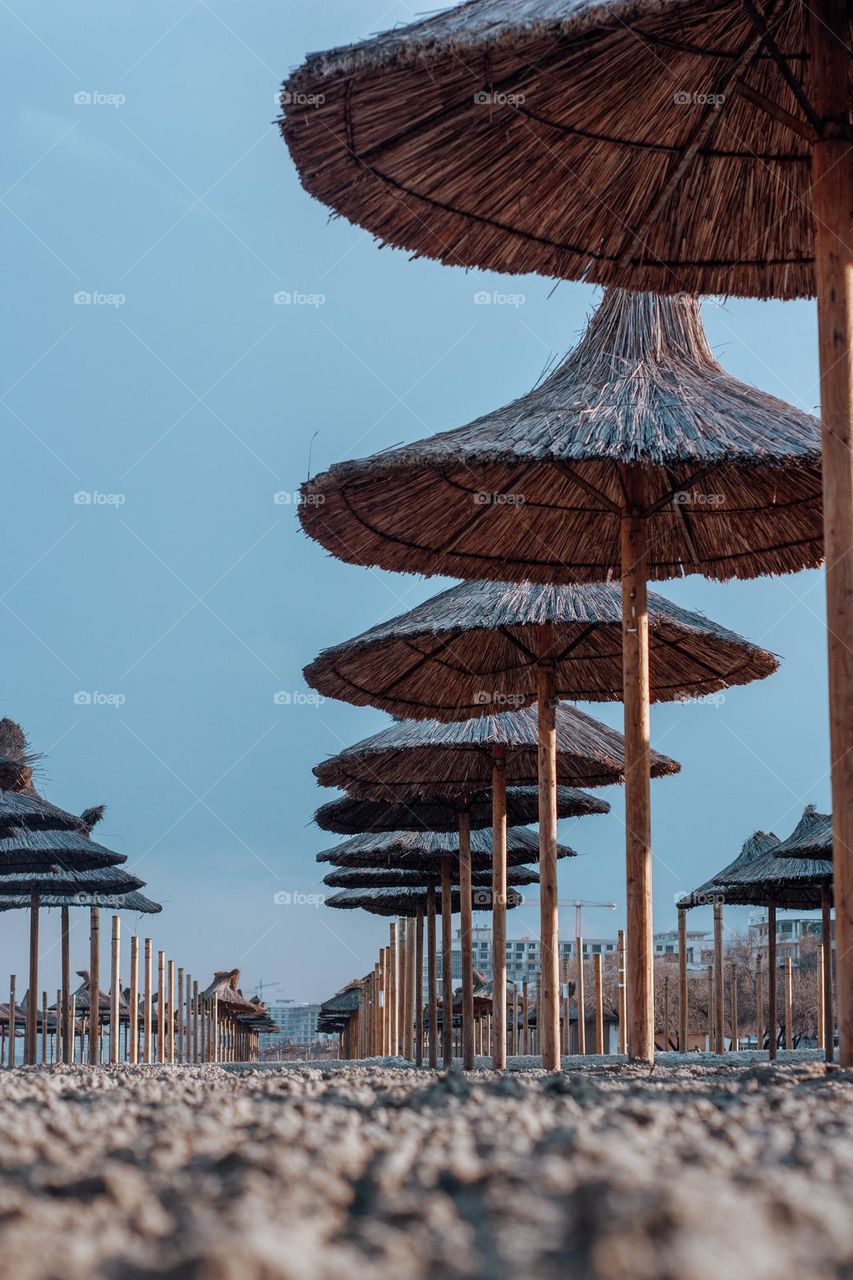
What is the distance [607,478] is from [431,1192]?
253 inches

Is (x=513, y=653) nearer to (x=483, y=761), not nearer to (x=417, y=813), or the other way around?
(x=483, y=761)

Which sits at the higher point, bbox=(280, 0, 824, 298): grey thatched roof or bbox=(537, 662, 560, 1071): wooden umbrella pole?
bbox=(280, 0, 824, 298): grey thatched roof

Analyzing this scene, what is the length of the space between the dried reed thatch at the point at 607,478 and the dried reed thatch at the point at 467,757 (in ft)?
9.27

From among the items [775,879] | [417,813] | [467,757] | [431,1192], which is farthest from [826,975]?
[431,1192]

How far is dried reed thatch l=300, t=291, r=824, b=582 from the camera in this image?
6.48 meters

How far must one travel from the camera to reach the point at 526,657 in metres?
10.1

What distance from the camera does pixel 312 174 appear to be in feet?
18.9

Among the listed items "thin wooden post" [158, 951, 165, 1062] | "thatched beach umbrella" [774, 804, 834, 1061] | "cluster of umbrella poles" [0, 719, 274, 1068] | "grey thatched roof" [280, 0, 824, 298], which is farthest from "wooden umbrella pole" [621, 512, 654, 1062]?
"thin wooden post" [158, 951, 165, 1062]

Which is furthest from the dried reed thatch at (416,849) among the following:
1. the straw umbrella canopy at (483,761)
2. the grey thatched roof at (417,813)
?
the straw umbrella canopy at (483,761)

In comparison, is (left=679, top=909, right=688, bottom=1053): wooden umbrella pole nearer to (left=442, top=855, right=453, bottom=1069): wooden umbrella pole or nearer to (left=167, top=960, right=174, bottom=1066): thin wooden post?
(left=442, top=855, right=453, bottom=1069): wooden umbrella pole

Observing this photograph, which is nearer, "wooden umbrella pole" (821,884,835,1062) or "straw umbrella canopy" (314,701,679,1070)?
"straw umbrella canopy" (314,701,679,1070)

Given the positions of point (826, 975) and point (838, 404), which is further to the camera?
point (826, 975)

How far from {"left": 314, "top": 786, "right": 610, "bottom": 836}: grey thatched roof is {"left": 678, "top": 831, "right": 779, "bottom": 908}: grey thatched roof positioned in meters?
3.66

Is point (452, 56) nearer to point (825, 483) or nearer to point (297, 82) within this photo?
point (297, 82)
